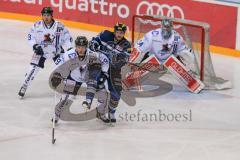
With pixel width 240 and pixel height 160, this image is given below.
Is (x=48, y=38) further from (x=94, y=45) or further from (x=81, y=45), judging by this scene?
(x=81, y=45)

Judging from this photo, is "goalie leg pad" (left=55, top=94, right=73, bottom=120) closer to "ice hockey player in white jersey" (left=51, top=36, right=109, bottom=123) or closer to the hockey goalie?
"ice hockey player in white jersey" (left=51, top=36, right=109, bottom=123)

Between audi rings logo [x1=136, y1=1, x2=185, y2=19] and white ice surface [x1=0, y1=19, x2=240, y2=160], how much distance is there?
177 centimetres

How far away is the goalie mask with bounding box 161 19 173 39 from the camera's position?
28.8 feet

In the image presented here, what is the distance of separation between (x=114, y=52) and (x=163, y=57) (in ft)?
4.34

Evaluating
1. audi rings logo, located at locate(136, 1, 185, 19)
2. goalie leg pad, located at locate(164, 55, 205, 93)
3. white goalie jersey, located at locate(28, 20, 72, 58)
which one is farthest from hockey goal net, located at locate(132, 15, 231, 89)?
white goalie jersey, located at locate(28, 20, 72, 58)

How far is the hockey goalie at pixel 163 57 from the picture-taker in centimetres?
887

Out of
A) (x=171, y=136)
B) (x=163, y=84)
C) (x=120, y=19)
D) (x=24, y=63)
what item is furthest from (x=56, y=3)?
(x=171, y=136)

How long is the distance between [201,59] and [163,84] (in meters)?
0.58

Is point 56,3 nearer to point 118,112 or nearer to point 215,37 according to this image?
point 215,37

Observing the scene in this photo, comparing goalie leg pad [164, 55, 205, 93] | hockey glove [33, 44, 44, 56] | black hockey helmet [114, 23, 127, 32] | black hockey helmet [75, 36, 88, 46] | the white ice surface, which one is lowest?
the white ice surface

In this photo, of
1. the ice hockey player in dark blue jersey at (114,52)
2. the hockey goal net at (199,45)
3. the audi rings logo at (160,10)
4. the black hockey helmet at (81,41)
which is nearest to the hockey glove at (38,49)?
the ice hockey player in dark blue jersey at (114,52)

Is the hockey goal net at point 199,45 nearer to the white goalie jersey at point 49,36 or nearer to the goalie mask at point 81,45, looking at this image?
the white goalie jersey at point 49,36

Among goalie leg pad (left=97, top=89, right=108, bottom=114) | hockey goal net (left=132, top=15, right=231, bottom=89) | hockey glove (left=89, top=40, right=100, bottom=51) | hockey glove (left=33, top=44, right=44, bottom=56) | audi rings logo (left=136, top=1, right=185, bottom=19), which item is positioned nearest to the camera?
goalie leg pad (left=97, top=89, right=108, bottom=114)

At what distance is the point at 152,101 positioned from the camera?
853 cm
